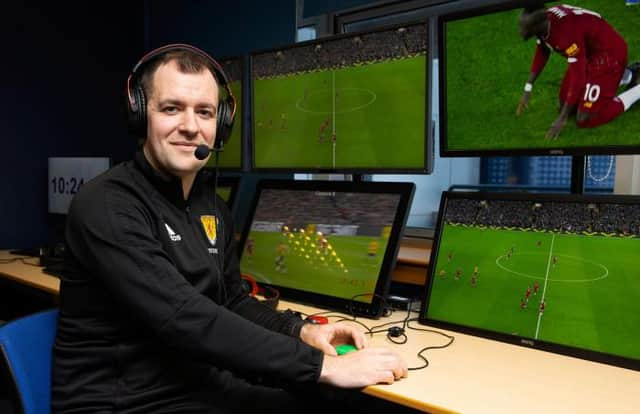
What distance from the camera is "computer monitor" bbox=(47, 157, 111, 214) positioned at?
2.29 metres

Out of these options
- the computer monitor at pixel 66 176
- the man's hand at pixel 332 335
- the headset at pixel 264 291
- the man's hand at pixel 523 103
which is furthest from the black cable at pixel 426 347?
the computer monitor at pixel 66 176

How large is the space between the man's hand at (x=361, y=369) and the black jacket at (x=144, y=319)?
25mm

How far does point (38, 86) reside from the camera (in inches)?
104

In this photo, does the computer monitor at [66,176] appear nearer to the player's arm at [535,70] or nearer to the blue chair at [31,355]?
the blue chair at [31,355]

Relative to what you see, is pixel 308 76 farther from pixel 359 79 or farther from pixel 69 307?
pixel 69 307

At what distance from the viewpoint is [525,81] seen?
4.14 feet

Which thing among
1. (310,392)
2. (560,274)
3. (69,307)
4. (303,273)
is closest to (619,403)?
(560,274)

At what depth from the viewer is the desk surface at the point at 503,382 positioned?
867 millimetres

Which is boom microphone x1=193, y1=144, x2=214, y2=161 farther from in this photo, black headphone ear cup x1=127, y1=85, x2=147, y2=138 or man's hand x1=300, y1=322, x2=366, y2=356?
man's hand x1=300, y1=322, x2=366, y2=356

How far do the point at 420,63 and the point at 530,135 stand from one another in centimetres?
36

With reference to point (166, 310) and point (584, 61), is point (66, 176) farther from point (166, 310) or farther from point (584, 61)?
point (584, 61)

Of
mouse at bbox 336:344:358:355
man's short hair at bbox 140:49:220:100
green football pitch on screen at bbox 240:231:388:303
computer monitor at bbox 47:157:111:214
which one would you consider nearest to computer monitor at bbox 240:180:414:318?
green football pitch on screen at bbox 240:231:388:303

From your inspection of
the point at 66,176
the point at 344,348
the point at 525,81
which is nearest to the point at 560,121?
the point at 525,81

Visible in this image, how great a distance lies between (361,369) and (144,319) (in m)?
0.41
